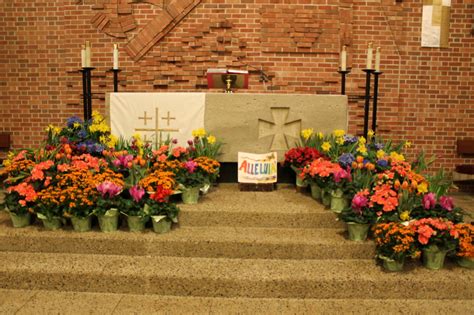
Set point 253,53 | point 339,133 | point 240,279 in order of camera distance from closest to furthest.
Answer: point 240,279
point 339,133
point 253,53

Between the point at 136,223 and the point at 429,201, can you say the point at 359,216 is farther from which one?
the point at 136,223

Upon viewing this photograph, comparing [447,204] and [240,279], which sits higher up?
[447,204]

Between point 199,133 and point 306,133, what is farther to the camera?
point 306,133

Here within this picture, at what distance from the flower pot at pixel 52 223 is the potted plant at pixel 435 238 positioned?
8.77 feet

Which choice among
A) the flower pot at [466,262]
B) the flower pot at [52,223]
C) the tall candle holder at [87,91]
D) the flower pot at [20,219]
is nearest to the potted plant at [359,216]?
the flower pot at [466,262]

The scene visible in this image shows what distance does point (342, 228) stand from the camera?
3.57m

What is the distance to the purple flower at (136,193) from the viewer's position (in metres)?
3.36

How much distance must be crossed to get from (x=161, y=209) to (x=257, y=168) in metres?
1.20

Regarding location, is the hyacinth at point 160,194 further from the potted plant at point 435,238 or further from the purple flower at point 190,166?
the potted plant at point 435,238

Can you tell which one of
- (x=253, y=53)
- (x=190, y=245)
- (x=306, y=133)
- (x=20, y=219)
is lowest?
(x=190, y=245)

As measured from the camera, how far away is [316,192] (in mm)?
3990

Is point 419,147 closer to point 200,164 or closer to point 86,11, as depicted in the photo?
point 200,164

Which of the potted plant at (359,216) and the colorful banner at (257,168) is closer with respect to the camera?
the potted plant at (359,216)

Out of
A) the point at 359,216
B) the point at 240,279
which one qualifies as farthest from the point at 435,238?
the point at 240,279
